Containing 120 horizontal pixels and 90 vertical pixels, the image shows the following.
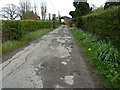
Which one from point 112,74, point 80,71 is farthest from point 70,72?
point 112,74

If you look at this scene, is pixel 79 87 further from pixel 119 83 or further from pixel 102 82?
pixel 119 83

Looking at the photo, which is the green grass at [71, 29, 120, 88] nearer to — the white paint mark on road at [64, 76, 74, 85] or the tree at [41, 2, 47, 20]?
the white paint mark on road at [64, 76, 74, 85]

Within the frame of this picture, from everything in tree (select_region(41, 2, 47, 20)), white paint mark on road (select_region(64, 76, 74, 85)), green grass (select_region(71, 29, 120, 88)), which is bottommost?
white paint mark on road (select_region(64, 76, 74, 85))

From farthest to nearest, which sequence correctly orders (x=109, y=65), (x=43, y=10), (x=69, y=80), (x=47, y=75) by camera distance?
(x=43, y=10), (x=109, y=65), (x=47, y=75), (x=69, y=80)

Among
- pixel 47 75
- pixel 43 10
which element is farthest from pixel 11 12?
pixel 47 75

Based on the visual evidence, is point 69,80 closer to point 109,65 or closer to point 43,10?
point 109,65

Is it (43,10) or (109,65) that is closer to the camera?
(109,65)

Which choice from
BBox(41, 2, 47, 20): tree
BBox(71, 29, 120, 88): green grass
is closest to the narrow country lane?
BBox(71, 29, 120, 88): green grass

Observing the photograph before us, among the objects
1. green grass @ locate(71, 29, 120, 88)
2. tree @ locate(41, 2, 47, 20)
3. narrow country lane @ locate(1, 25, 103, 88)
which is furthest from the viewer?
tree @ locate(41, 2, 47, 20)

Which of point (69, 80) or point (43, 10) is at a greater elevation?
point (43, 10)

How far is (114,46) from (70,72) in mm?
2716

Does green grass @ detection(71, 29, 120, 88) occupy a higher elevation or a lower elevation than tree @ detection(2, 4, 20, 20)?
lower

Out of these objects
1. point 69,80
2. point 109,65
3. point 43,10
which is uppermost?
point 43,10

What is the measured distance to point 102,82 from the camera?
350 cm
